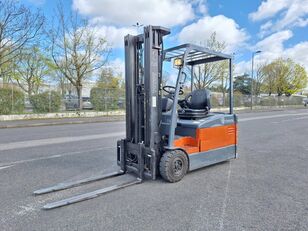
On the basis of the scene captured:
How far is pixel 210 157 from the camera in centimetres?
540

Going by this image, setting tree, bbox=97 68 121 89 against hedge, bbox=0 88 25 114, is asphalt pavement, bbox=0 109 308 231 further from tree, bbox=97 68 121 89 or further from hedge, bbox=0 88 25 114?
tree, bbox=97 68 121 89

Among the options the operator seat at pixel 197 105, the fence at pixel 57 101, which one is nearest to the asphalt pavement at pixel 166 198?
the operator seat at pixel 197 105

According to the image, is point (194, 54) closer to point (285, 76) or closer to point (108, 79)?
point (108, 79)

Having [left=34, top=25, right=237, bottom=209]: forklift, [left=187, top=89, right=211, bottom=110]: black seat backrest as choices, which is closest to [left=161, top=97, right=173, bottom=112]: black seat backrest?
[left=34, top=25, right=237, bottom=209]: forklift

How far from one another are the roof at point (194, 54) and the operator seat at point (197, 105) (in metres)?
0.85

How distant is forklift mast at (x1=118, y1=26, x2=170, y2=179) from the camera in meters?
4.57

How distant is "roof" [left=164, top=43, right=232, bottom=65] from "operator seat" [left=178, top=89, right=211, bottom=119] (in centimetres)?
85

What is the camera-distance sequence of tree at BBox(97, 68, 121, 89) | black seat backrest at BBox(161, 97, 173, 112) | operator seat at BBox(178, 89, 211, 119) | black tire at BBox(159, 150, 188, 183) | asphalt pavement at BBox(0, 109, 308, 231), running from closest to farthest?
asphalt pavement at BBox(0, 109, 308, 231) → black tire at BBox(159, 150, 188, 183) → black seat backrest at BBox(161, 97, 173, 112) → operator seat at BBox(178, 89, 211, 119) → tree at BBox(97, 68, 121, 89)

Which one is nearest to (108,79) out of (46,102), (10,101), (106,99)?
(106,99)

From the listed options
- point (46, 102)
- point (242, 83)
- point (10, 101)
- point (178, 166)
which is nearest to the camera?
point (178, 166)

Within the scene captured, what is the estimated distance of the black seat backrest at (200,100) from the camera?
18.2 ft

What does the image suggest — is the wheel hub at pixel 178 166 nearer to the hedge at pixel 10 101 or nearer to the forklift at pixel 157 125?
the forklift at pixel 157 125

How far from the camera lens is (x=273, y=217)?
3.33 meters

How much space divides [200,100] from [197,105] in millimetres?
146
